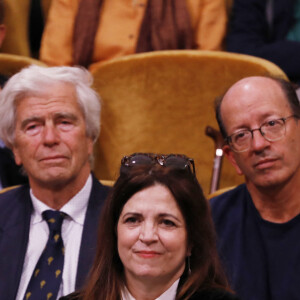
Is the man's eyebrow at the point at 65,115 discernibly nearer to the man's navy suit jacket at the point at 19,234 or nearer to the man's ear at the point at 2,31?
the man's navy suit jacket at the point at 19,234

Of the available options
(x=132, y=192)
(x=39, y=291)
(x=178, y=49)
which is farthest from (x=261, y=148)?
(x=178, y=49)

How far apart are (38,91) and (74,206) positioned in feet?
0.79

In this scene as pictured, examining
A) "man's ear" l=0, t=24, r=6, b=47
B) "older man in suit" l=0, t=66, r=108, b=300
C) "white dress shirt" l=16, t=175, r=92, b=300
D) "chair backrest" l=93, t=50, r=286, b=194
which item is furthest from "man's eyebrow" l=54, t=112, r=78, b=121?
"man's ear" l=0, t=24, r=6, b=47

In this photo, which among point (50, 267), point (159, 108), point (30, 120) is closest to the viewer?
point (50, 267)

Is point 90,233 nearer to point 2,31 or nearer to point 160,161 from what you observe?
point 160,161

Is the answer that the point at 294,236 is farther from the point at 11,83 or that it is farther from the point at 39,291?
the point at 11,83

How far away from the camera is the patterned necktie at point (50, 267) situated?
3.56ft

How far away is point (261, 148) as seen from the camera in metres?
1.08

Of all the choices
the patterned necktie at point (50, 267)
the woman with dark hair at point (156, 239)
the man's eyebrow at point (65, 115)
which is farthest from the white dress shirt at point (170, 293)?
the man's eyebrow at point (65, 115)

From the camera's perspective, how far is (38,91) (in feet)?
4.07

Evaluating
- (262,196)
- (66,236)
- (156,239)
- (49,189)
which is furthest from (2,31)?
(156,239)

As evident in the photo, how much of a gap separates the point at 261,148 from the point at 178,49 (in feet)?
1.95

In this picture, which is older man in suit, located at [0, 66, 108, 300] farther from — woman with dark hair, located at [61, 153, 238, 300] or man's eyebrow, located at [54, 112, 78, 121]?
woman with dark hair, located at [61, 153, 238, 300]

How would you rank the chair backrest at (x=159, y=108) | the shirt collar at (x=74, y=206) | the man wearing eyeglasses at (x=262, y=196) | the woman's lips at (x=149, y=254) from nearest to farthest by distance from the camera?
the woman's lips at (x=149, y=254)
the man wearing eyeglasses at (x=262, y=196)
the shirt collar at (x=74, y=206)
the chair backrest at (x=159, y=108)
